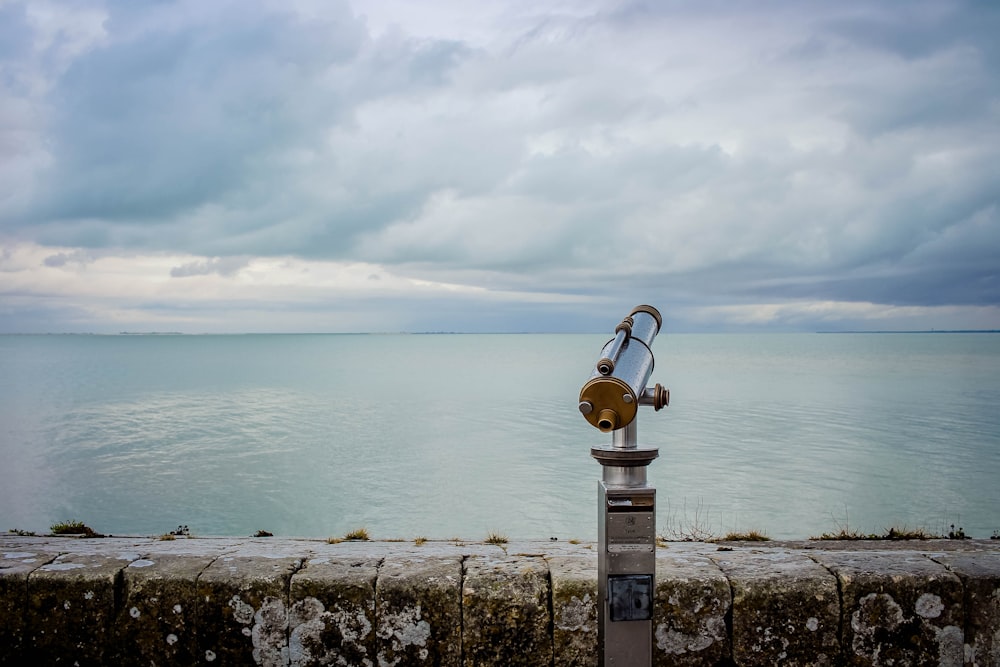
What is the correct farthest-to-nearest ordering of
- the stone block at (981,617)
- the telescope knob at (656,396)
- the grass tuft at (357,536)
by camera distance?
the grass tuft at (357,536), the stone block at (981,617), the telescope knob at (656,396)

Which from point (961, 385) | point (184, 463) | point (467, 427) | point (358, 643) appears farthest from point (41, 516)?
point (961, 385)

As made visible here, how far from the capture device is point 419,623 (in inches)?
131

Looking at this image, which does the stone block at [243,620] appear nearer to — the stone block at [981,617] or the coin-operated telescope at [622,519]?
the coin-operated telescope at [622,519]

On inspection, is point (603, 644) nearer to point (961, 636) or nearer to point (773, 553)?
point (773, 553)

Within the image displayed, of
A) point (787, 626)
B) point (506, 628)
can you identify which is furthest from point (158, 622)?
point (787, 626)

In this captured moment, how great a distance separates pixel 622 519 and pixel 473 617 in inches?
33.3

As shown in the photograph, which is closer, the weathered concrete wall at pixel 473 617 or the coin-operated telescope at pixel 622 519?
the coin-operated telescope at pixel 622 519

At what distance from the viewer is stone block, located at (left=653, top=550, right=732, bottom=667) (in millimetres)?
3322

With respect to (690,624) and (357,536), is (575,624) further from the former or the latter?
(357,536)

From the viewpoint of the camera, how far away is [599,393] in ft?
9.60

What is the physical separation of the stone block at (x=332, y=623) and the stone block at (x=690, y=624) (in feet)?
4.04

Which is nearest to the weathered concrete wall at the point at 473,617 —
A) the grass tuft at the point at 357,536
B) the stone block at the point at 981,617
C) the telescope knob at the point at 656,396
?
the stone block at the point at 981,617

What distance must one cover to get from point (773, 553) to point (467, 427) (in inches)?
1351

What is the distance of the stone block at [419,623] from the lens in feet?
10.9
